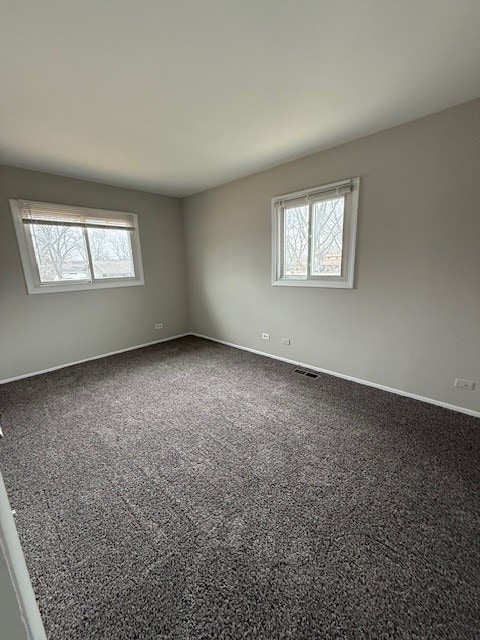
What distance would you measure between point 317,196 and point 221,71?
165 centimetres

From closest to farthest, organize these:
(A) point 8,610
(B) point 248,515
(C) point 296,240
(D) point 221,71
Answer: (A) point 8,610 < (B) point 248,515 < (D) point 221,71 < (C) point 296,240

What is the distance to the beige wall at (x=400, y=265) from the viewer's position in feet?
7.11

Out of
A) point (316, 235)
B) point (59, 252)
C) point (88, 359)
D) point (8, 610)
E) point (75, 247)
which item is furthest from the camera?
point (88, 359)

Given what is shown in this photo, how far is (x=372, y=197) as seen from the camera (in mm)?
2580

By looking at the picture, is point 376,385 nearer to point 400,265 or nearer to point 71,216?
point 400,265

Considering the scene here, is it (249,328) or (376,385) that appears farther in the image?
(249,328)

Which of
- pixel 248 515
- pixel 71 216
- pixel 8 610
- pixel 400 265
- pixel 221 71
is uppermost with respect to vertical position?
pixel 221 71

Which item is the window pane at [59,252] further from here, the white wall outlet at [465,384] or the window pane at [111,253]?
the white wall outlet at [465,384]

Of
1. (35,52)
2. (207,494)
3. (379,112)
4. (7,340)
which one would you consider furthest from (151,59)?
(7,340)

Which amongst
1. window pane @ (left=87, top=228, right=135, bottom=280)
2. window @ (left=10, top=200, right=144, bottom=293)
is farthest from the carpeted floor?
window pane @ (left=87, top=228, right=135, bottom=280)

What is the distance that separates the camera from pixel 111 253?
153 inches

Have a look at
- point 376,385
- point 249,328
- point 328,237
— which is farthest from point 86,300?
point 376,385

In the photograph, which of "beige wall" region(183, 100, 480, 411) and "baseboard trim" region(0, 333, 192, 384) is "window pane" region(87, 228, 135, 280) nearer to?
"baseboard trim" region(0, 333, 192, 384)

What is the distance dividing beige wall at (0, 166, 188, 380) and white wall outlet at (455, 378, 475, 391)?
4063 mm
